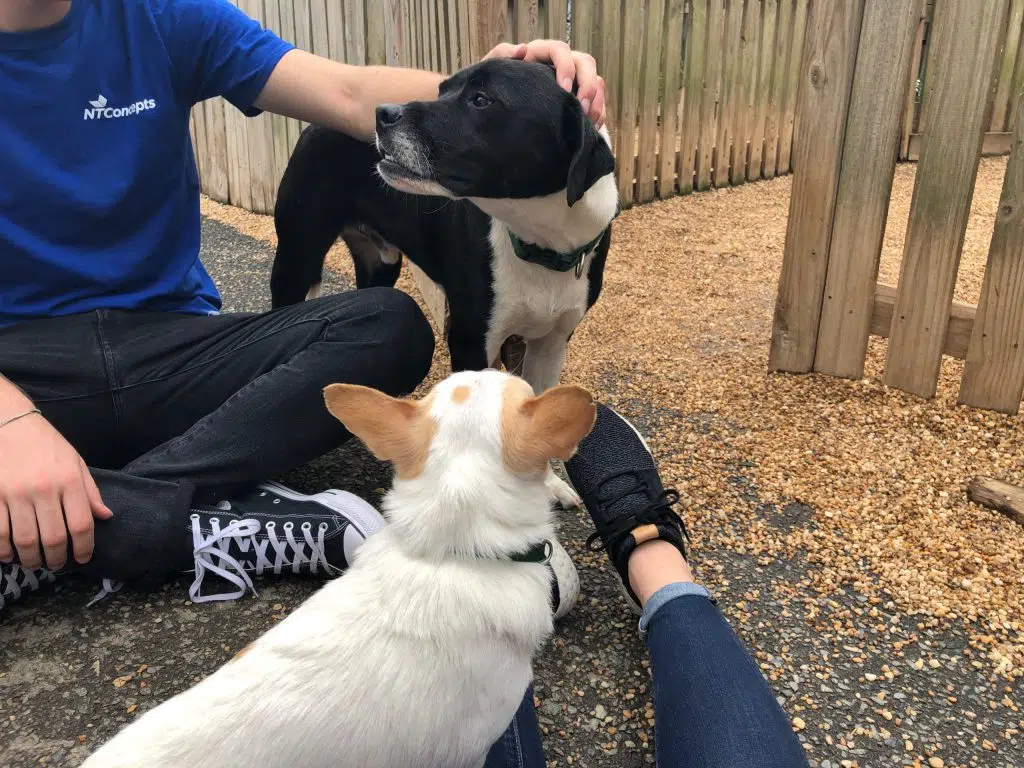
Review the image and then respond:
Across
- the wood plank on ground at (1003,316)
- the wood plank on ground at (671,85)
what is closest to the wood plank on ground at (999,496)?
the wood plank on ground at (1003,316)

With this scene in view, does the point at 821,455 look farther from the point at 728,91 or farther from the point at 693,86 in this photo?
the point at 728,91

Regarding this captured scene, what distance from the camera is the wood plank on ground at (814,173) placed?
2.57 meters

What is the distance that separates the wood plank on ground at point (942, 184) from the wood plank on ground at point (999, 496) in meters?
0.62

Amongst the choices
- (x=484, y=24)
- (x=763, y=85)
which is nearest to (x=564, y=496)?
(x=484, y=24)

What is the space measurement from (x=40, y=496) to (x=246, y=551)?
1.51 ft

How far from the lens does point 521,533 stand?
1254 millimetres

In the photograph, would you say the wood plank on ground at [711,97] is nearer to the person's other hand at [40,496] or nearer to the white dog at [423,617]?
the white dog at [423,617]

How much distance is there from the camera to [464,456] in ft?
3.95

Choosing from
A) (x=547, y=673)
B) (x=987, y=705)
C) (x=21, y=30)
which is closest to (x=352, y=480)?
(x=547, y=673)

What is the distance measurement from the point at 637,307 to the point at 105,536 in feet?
8.63

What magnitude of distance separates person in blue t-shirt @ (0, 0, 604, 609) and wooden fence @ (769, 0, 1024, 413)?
99 cm

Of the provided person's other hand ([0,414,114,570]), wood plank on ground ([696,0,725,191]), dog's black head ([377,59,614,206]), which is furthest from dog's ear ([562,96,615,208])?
wood plank on ground ([696,0,725,191])

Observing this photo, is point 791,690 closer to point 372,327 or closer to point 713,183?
point 372,327

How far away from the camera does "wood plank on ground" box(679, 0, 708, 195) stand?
5297 mm
